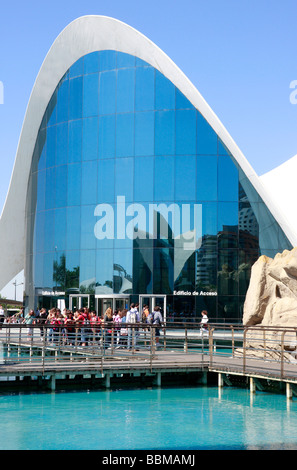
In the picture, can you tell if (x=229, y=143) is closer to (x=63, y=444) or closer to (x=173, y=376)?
(x=173, y=376)

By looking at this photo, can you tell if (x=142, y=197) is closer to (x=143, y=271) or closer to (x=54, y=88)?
(x=143, y=271)

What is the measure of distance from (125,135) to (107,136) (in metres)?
0.99

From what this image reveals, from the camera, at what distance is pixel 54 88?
125 ft

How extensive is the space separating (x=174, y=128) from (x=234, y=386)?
690 inches

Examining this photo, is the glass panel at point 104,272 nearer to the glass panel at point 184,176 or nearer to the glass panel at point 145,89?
the glass panel at point 184,176

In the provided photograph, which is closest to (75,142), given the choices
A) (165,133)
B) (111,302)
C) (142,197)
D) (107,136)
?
(107,136)

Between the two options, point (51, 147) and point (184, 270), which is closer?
point (184, 270)

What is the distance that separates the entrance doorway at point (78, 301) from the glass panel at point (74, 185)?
465cm

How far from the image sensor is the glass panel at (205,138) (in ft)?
107

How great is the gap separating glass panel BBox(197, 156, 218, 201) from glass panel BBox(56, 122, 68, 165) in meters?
7.41

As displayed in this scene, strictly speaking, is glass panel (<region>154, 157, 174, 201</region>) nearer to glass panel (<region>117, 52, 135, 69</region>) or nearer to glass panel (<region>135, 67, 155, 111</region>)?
glass panel (<region>135, 67, 155, 111</region>)

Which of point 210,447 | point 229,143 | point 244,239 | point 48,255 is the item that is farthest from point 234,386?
point 48,255

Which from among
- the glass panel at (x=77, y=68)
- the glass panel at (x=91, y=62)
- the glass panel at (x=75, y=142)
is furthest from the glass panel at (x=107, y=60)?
the glass panel at (x=75, y=142)

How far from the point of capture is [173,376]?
18.9 meters
